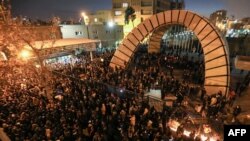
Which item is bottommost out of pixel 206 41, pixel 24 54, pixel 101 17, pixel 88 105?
pixel 88 105

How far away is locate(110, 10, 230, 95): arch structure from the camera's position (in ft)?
50.2

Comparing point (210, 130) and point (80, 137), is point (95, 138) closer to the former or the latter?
point (80, 137)

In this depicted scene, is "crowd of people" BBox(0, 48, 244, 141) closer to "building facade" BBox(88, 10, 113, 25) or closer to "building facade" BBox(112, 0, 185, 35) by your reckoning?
"building facade" BBox(112, 0, 185, 35)

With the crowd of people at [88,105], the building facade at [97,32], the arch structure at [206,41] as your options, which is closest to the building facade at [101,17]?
the building facade at [97,32]

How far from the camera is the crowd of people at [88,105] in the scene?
31.0 ft

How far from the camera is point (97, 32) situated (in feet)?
137

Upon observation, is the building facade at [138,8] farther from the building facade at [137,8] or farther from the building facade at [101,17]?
the building facade at [101,17]

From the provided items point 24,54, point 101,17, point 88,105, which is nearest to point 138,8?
point 101,17

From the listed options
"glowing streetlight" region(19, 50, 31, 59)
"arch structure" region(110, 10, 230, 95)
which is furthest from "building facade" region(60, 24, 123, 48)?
"arch structure" region(110, 10, 230, 95)

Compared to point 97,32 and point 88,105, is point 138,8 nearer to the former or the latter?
point 97,32

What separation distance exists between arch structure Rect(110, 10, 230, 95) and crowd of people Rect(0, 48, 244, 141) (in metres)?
1.61

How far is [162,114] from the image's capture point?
11.1 metres

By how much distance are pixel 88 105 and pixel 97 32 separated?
31307 mm

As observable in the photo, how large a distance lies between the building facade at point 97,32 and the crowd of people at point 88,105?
21.6 metres
